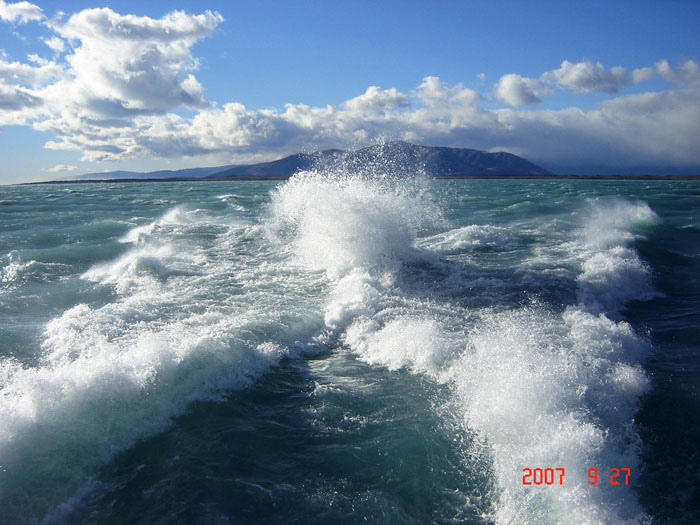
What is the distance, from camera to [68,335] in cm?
852

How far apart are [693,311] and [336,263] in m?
9.47

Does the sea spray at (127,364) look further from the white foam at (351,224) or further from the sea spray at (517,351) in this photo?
the white foam at (351,224)

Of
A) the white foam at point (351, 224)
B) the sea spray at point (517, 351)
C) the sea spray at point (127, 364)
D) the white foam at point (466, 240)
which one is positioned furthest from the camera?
the white foam at point (466, 240)

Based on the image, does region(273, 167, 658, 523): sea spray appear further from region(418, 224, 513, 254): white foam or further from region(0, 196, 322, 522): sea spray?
region(0, 196, 322, 522): sea spray

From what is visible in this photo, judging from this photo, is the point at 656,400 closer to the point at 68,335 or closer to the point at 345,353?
the point at 345,353

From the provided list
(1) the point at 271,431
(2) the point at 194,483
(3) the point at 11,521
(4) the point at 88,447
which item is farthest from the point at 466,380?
(3) the point at 11,521
